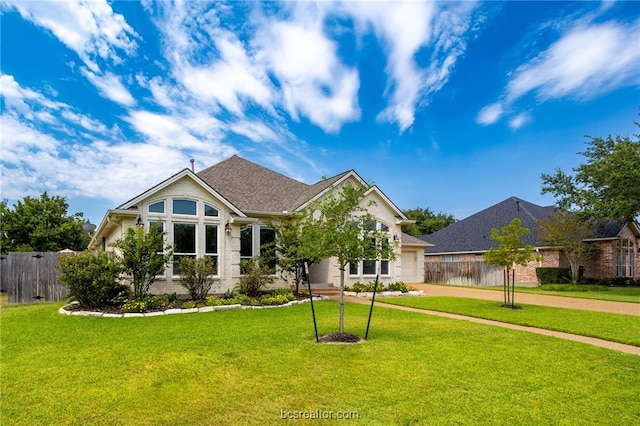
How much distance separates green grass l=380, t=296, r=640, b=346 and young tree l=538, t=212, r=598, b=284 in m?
12.9

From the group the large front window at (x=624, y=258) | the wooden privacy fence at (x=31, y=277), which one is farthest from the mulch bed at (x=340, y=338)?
the large front window at (x=624, y=258)

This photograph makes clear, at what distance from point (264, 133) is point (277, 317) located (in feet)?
41.7

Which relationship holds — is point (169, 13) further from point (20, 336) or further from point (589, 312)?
point (589, 312)

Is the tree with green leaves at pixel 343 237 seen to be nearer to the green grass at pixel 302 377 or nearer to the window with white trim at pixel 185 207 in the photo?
the green grass at pixel 302 377

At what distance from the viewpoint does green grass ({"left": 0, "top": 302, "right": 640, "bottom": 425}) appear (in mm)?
4434

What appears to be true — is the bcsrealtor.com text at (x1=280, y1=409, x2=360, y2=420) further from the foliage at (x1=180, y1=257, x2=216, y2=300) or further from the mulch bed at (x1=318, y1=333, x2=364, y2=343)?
the foliage at (x1=180, y1=257, x2=216, y2=300)

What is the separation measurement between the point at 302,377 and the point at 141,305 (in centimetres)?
782

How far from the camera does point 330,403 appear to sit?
4691 mm

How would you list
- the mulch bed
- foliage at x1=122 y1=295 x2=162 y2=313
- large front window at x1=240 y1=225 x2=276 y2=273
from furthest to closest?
large front window at x1=240 y1=225 x2=276 y2=273 → foliage at x1=122 y1=295 x2=162 y2=313 → the mulch bed

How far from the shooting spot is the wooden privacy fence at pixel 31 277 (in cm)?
1486

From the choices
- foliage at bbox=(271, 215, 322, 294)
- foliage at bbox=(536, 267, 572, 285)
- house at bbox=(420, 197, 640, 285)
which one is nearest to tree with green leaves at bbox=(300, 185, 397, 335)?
foliage at bbox=(271, 215, 322, 294)

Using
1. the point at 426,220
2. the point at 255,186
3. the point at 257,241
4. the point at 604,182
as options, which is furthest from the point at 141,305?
the point at 426,220

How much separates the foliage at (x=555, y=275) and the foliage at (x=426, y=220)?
21519mm

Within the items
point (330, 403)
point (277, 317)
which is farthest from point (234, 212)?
point (330, 403)
